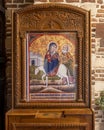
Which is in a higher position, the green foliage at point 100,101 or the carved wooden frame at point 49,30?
the carved wooden frame at point 49,30

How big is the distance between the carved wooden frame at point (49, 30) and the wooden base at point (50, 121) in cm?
25

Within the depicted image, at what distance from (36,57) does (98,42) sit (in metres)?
1.02

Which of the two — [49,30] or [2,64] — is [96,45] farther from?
[2,64]

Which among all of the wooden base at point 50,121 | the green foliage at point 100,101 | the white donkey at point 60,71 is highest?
the white donkey at point 60,71

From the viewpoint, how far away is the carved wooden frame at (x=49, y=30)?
4.17 m

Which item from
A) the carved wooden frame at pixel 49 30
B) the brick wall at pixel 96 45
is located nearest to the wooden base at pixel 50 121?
the carved wooden frame at pixel 49 30

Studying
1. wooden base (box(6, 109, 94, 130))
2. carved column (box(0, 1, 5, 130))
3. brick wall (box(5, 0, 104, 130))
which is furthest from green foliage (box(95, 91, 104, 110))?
carved column (box(0, 1, 5, 130))

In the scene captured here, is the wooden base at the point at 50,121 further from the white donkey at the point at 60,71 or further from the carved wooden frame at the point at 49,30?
the white donkey at the point at 60,71

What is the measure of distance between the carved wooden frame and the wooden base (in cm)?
25

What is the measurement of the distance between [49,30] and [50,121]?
1.15 m

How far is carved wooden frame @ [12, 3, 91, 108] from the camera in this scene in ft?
13.7

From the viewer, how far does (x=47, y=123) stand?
3795 mm

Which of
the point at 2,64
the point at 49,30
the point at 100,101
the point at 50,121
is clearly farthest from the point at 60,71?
the point at 2,64

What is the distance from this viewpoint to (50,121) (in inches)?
150
